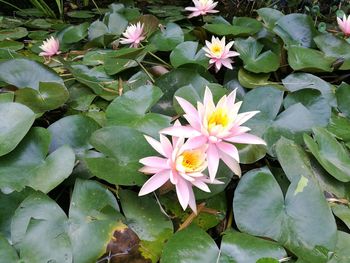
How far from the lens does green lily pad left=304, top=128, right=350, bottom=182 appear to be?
2.79ft

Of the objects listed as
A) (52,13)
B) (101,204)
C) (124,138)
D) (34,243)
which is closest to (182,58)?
(124,138)

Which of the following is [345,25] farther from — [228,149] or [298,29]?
[228,149]

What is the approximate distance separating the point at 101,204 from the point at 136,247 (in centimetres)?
13

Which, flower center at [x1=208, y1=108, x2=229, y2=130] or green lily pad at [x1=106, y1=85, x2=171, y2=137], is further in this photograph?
green lily pad at [x1=106, y1=85, x2=171, y2=137]

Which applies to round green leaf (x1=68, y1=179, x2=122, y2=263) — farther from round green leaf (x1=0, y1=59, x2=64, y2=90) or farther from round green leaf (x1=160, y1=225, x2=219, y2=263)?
round green leaf (x1=0, y1=59, x2=64, y2=90)

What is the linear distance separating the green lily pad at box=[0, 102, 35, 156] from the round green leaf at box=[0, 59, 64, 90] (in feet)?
0.70

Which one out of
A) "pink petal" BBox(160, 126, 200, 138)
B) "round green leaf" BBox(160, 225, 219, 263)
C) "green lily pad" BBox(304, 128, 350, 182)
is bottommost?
"round green leaf" BBox(160, 225, 219, 263)

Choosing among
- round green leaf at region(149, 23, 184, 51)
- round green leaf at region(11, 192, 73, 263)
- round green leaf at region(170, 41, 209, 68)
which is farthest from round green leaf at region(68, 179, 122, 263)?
round green leaf at region(149, 23, 184, 51)

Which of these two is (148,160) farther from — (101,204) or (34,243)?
(34,243)

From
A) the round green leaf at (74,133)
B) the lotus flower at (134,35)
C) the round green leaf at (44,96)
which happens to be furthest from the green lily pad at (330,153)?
the lotus flower at (134,35)

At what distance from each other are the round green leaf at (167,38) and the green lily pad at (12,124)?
66 cm

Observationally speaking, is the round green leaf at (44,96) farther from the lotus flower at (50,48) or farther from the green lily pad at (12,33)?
the green lily pad at (12,33)

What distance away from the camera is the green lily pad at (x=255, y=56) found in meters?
1.23

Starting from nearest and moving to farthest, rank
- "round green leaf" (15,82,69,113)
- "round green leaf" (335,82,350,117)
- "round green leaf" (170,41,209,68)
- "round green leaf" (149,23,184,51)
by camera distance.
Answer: "round green leaf" (15,82,69,113) < "round green leaf" (335,82,350,117) < "round green leaf" (170,41,209,68) < "round green leaf" (149,23,184,51)
